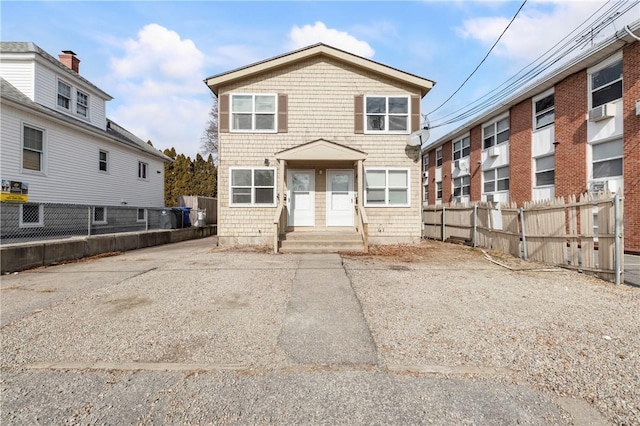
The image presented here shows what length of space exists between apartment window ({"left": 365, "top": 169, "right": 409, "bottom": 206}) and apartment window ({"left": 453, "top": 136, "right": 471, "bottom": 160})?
11.5m

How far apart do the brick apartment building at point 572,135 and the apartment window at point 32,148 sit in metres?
20.8

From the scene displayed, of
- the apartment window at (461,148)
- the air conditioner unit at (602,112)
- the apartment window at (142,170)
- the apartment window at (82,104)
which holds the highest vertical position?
the apartment window at (82,104)

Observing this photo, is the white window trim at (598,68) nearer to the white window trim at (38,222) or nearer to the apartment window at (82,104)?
the white window trim at (38,222)

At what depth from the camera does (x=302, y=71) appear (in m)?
11.1

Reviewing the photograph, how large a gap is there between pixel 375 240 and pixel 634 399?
8.69 meters

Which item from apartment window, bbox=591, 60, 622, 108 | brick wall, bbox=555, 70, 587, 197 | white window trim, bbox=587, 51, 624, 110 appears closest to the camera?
white window trim, bbox=587, 51, 624, 110

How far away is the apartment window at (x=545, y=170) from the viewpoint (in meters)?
13.3

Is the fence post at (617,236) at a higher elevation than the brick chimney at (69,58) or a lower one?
lower

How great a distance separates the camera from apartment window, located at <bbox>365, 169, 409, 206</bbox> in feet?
36.3

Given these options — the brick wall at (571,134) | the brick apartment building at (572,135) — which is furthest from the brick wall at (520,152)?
the brick wall at (571,134)

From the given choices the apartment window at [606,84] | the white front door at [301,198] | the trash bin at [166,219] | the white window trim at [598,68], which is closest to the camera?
the white window trim at [598,68]

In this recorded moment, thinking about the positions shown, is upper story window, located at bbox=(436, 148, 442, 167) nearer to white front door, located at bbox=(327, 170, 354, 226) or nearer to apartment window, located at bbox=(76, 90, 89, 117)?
white front door, located at bbox=(327, 170, 354, 226)

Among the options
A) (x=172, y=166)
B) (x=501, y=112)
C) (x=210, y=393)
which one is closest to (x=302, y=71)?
(x=210, y=393)

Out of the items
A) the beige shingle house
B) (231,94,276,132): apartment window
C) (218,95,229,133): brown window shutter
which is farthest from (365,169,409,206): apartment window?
(218,95,229,133): brown window shutter
